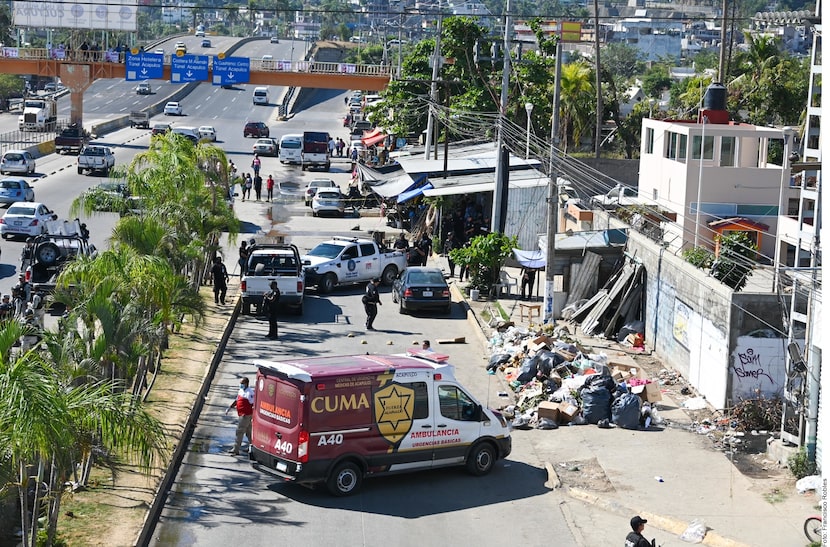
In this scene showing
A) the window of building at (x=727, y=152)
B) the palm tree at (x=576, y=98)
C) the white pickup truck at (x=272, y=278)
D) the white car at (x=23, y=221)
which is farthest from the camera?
the palm tree at (x=576, y=98)

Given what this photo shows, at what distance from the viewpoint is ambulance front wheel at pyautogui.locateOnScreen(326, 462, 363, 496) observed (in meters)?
17.1

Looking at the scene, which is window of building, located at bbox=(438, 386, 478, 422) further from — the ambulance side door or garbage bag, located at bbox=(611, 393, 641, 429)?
garbage bag, located at bbox=(611, 393, 641, 429)

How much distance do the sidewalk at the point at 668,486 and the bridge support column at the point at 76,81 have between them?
6702cm

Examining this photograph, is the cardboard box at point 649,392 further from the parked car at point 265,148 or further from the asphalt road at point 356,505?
the parked car at point 265,148

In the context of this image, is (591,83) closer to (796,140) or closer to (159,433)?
(796,140)

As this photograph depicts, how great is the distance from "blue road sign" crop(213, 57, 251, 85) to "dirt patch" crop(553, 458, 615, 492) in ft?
220

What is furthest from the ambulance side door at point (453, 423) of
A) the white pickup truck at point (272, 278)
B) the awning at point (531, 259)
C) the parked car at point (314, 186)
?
the parked car at point (314, 186)

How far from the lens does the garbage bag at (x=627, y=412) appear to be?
70.2 ft

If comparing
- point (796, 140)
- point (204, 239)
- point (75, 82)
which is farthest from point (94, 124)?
point (204, 239)

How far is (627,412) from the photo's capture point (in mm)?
21453

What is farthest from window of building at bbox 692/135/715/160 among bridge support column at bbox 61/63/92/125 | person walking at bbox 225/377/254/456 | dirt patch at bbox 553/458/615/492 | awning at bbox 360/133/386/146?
bridge support column at bbox 61/63/92/125

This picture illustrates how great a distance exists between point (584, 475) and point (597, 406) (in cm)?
307

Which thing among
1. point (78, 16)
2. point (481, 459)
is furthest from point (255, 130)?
point (481, 459)

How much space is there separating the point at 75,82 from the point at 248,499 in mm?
70728
